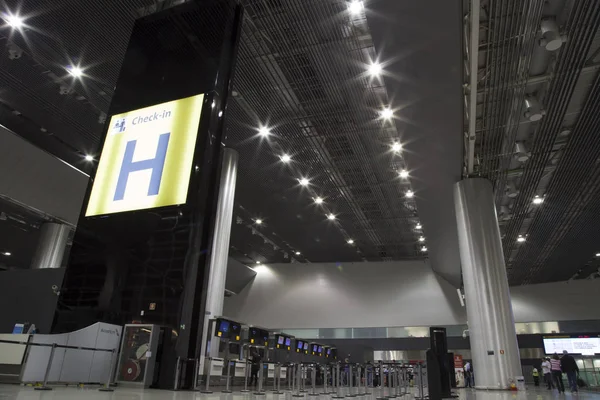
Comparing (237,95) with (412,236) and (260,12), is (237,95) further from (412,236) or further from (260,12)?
(412,236)

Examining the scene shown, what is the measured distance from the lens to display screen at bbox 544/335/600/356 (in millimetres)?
21641

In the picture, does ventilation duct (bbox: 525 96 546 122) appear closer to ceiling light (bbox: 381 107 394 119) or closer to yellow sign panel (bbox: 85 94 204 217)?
ceiling light (bbox: 381 107 394 119)

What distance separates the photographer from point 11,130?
41.9 feet

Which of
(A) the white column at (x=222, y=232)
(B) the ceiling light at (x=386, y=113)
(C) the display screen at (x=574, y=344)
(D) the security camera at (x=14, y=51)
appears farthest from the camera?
(C) the display screen at (x=574, y=344)

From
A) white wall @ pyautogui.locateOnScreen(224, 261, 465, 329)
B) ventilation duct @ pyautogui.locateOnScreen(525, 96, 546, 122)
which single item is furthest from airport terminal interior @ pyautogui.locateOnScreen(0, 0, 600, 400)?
white wall @ pyautogui.locateOnScreen(224, 261, 465, 329)

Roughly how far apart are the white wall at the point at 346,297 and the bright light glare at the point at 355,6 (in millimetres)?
18762

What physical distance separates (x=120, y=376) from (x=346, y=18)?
26.4 feet

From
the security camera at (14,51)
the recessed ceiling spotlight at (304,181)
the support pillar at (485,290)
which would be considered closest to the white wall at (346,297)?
the recessed ceiling spotlight at (304,181)

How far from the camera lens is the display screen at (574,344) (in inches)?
852

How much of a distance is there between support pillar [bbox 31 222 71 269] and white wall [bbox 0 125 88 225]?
0.68 m

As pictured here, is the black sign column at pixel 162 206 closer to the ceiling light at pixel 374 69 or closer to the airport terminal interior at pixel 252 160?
the airport terminal interior at pixel 252 160

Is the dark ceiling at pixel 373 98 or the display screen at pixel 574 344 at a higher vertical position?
the dark ceiling at pixel 373 98

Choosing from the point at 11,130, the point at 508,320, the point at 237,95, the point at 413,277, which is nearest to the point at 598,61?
the point at 508,320

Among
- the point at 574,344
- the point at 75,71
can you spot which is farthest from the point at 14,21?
the point at 574,344
